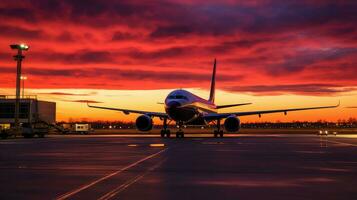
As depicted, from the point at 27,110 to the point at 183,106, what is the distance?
44640 millimetres

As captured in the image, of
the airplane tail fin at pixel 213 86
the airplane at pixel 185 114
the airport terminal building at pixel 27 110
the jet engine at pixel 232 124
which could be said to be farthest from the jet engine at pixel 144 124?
the airport terminal building at pixel 27 110

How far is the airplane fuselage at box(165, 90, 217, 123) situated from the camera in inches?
2030

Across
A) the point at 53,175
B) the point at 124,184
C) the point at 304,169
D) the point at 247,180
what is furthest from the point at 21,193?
the point at 304,169

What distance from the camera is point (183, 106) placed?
51781 millimetres

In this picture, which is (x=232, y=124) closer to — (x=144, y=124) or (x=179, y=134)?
(x=179, y=134)

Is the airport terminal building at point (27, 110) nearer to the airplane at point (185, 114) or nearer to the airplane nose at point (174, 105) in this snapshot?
the airplane at point (185, 114)

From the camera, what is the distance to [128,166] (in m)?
18.8

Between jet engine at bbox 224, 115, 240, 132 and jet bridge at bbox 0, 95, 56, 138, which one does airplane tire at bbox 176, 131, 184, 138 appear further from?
jet bridge at bbox 0, 95, 56, 138

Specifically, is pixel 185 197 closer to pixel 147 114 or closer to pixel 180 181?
pixel 180 181

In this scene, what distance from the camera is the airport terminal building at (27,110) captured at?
8562 cm

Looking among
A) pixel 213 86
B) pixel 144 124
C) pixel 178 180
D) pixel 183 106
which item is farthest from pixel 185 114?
pixel 178 180

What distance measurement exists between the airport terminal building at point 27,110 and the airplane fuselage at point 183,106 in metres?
38.2

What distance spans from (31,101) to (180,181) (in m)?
75.8

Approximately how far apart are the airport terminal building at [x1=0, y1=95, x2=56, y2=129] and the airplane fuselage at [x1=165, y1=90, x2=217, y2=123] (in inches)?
1504
